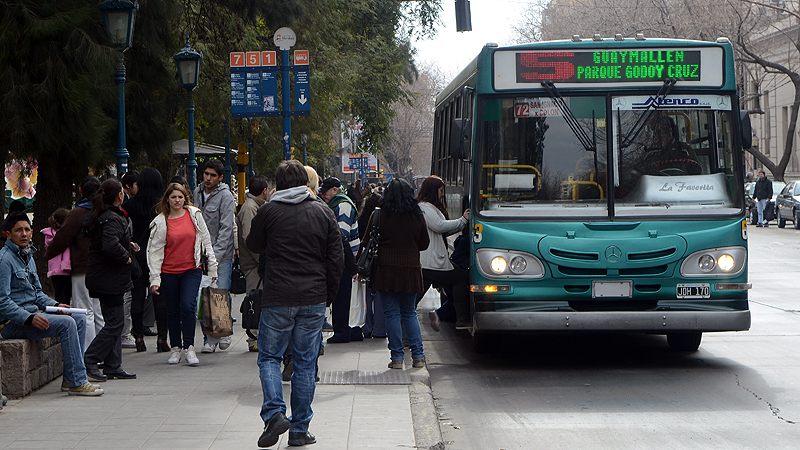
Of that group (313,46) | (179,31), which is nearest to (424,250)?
(179,31)

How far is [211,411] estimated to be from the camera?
6.94 metres

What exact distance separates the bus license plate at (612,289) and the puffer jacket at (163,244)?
3.33 metres

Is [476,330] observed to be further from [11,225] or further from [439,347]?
[11,225]

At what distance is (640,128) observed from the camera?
888cm

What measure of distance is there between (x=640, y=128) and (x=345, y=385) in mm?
3455

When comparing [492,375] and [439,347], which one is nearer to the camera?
[492,375]

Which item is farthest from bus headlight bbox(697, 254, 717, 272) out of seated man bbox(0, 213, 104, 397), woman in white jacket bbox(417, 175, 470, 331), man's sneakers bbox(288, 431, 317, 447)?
seated man bbox(0, 213, 104, 397)

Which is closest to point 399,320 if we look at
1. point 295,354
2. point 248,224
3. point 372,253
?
point 372,253

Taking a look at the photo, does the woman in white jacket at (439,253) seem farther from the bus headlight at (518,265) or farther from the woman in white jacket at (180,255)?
the woman in white jacket at (180,255)

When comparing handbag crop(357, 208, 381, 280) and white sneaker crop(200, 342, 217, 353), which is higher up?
handbag crop(357, 208, 381, 280)

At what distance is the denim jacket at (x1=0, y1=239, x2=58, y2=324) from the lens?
23.2 ft

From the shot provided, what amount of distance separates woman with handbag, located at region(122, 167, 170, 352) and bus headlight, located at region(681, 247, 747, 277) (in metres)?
4.82

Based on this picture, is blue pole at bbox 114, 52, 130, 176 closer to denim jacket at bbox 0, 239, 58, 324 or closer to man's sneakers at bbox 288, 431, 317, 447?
denim jacket at bbox 0, 239, 58, 324

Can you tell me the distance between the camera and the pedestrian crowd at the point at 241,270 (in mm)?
5930
